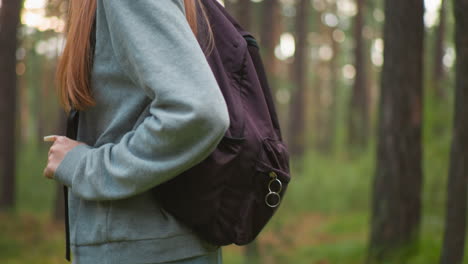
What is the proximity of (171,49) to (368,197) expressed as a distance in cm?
1096

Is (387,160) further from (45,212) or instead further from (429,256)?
(45,212)

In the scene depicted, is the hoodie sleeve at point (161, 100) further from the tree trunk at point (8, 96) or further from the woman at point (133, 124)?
the tree trunk at point (8, 96)

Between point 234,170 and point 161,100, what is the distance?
27 cm

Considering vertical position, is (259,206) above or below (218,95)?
below

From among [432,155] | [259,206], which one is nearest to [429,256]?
[432,155]

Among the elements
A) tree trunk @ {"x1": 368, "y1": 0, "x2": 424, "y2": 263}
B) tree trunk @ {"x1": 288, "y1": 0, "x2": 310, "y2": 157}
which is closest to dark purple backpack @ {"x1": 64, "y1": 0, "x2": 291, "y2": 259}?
tree trunk @ {"x1": 368, "y1": 0, "x2": 424, "y2": 263}

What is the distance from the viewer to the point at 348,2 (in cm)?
2580

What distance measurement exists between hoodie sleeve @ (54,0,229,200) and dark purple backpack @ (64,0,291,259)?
7cm

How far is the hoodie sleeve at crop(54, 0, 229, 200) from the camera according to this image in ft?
4.45

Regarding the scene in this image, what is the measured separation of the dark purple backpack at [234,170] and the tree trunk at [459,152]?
89.7 inches

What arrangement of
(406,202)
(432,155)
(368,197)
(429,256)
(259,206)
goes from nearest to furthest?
(259,206), (429,256), (406,202), (432,155), (368,197)

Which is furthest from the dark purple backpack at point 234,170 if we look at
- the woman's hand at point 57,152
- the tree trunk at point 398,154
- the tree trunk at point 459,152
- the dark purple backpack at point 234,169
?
the tree trunk at point 398,154

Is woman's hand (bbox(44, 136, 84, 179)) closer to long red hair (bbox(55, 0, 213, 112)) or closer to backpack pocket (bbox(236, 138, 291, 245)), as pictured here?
long red hair (bbox(55, 0, 213, 112))

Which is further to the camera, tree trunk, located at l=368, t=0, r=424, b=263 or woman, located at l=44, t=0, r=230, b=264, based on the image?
tree trunk, located at l=368, t=0, r=424, b=263
